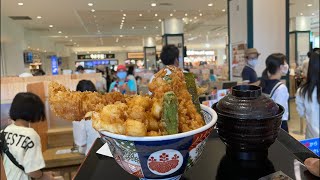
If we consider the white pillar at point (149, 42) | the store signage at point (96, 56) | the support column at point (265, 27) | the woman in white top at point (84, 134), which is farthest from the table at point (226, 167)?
the store signage at point (96, 56)

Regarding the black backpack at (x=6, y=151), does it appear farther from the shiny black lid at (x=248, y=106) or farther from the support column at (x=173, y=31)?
the support column at (x=173, y=31)

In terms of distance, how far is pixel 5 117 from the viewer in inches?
137

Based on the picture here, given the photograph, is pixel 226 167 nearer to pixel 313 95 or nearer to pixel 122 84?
pixel 313 95

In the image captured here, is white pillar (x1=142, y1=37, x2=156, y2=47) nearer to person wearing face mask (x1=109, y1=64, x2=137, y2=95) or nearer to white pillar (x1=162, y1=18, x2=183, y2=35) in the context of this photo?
white pillar (x1=162, y1=18, x2=183, y2=35)

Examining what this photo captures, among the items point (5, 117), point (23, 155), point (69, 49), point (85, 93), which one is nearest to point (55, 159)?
point (5, 117)

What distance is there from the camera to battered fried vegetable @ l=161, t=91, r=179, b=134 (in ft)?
1.99

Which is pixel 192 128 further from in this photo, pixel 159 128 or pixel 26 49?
pixel 26 49

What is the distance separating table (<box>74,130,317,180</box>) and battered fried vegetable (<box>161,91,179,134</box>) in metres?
0.22

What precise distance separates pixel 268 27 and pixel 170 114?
5.50 m

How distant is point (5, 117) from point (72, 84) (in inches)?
51.4

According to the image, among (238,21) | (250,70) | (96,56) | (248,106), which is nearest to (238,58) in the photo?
(238,21)

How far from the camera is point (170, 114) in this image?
61 cm

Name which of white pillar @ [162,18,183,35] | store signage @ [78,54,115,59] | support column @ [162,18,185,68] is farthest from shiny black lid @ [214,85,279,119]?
store signage @ [78,54,115,59]

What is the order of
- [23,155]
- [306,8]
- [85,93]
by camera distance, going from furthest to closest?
1. [306,8]
2. [23,155]
3. [85,93]
